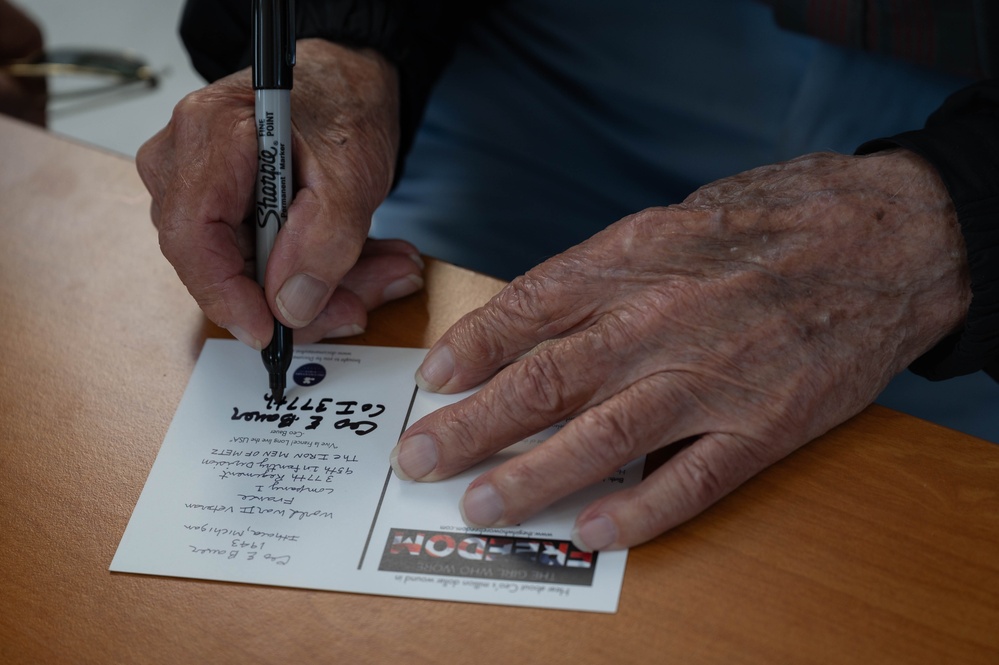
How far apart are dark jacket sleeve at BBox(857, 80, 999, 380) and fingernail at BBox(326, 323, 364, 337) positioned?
429 millimetres

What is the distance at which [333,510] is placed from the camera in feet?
2.13

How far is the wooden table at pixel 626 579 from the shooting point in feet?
1.84

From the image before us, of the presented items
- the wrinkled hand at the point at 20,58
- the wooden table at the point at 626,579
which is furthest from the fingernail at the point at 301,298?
the wrinkled hand at the point at 20,58

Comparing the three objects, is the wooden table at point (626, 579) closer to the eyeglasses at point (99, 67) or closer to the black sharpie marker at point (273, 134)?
the black sharpie marker at point (273, 134)

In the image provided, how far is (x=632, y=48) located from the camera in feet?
3.62

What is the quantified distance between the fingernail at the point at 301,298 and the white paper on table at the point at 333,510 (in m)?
0.04

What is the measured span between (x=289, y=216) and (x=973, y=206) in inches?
20.1

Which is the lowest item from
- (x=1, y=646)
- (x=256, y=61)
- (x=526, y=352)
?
(x=1, y=646)

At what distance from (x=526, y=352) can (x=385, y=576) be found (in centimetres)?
20

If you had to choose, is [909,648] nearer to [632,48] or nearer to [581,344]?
[581,344]

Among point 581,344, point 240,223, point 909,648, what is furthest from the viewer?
point 240,223

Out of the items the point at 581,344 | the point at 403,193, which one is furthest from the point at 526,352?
the point at 403,193

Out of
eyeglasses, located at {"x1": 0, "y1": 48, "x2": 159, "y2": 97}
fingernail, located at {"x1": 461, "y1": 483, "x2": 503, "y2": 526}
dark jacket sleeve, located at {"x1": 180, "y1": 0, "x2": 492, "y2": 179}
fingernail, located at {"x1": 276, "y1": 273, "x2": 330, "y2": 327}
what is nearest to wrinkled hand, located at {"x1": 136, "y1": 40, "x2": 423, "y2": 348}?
fingernail, located at {"x1": 276, "y1": 273, "x2": 330, "y2": 327}

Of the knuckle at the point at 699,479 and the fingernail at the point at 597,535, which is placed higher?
the knuckle at the point at 699,479
